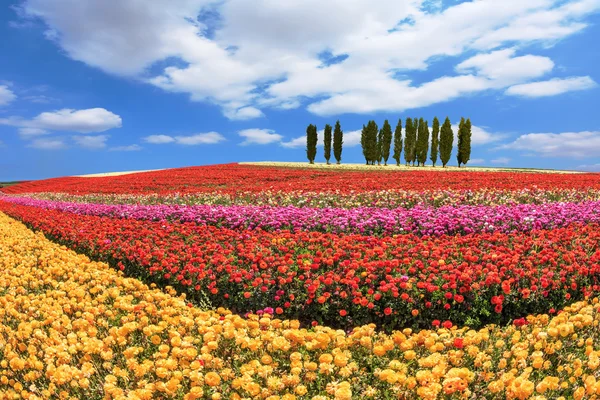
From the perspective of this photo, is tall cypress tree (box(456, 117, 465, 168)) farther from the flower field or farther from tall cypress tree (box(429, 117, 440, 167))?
the flower field

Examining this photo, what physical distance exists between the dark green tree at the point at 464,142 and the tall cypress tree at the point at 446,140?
1328 millimetres

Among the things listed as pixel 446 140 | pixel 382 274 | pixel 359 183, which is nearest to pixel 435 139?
Answer: pixel 446 140

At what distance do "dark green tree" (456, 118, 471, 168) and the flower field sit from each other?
163 feet

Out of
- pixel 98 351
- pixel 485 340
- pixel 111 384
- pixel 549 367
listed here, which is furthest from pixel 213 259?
pixel 549 367

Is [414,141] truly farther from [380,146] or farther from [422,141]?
[380,146]

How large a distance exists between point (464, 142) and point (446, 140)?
2.46 metres

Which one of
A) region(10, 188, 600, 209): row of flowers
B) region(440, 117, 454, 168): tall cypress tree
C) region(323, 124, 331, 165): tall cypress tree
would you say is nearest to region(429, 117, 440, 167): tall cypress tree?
region(440, 117, 454, 168): tall cypress tree

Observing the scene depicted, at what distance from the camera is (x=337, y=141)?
62344 mm

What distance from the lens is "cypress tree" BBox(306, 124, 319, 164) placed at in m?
62.6

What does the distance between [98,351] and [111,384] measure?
2.76 feet

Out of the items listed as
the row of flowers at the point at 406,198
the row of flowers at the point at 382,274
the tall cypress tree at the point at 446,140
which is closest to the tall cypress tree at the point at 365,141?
the tall cypress tree at the point at 446,140

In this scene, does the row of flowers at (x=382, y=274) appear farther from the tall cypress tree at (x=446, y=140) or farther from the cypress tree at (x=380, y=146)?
the cypress tree at (x=380, y=146)

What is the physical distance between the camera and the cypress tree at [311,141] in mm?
62625

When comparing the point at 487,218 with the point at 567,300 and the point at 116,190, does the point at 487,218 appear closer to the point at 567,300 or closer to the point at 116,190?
the point at 567,300
